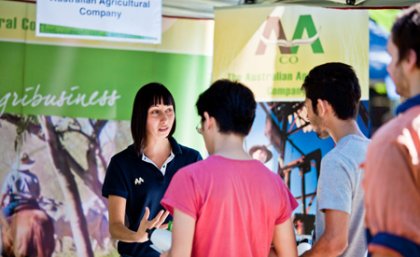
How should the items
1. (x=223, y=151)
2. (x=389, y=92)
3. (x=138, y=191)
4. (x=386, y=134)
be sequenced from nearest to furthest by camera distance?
(x=386, y=134)
(x=223, y=151)
(x=138, y=191)
(x=389, y=92)

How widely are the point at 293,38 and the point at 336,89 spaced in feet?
8.96

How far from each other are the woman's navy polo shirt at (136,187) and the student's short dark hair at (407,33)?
199cm

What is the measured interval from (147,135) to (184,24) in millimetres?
2014

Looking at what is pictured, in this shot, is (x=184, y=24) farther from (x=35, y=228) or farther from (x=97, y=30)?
(x=35, y=228)

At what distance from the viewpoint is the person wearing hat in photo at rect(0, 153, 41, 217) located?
5.41m

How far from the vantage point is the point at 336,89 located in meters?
2.73

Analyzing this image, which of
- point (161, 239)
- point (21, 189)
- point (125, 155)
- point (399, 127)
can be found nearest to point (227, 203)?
point (161, 239)

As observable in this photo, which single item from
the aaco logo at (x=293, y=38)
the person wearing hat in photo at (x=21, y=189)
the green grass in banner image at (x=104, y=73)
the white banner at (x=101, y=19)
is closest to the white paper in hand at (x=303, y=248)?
the white banner at (x=101, y=19)

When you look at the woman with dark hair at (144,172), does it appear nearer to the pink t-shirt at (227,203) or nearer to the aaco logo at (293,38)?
the pink t-shirt at (227,203)

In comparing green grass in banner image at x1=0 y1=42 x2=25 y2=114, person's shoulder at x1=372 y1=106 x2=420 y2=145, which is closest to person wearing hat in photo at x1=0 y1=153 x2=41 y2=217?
green grass in banner image at x1=0 y1=42 x2=25 y2=114

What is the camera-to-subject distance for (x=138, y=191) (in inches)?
141

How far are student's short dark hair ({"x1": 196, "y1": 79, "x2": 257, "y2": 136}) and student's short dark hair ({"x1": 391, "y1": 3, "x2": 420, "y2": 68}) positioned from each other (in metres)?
0.85

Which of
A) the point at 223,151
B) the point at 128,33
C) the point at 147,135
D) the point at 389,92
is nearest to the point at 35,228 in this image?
the point at 128,33

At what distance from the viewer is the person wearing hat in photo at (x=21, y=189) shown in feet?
17.8
